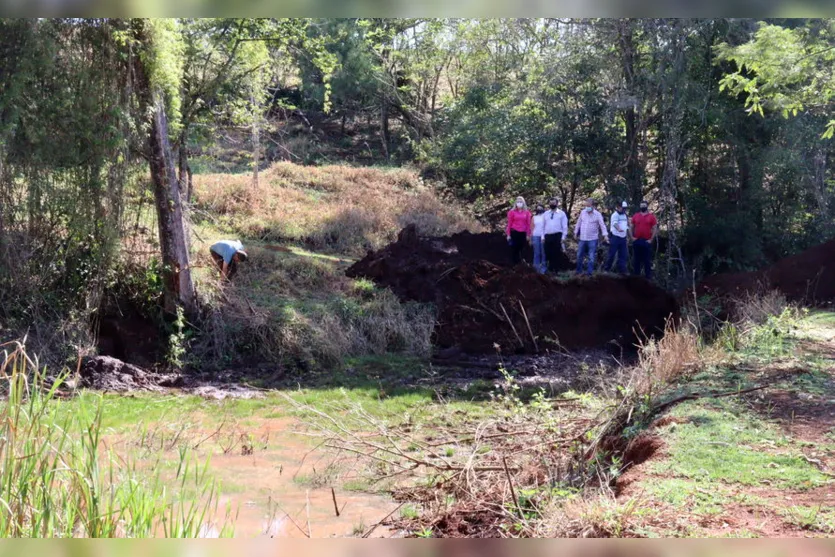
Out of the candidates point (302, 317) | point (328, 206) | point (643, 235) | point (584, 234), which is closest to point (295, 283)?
point (302, 317)

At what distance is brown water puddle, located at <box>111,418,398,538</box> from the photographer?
6.47 meters

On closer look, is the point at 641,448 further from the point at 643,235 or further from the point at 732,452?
the point at 643,235

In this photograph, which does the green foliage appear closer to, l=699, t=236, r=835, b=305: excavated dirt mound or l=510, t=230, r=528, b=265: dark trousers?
l=510, t=230, r=528, b=265: dark trousers

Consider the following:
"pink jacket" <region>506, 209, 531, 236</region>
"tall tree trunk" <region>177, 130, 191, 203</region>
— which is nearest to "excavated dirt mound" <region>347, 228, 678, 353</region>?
"pink jacket" <region>506, 209, 531, 236</region>

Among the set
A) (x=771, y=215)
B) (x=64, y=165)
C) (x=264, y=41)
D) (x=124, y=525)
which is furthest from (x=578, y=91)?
(x=124, y=525)

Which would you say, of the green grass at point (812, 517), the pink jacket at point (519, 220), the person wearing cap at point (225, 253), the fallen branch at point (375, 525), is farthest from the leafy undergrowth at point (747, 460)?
the person wearing cap at point (225, 253)

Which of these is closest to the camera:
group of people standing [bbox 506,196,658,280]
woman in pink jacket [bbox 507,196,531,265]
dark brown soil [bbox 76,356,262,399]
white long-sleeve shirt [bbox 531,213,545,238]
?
dark brown soil [bbox 76,356,262,399]

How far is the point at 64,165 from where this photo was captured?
13.1m

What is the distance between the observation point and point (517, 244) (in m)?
19.2

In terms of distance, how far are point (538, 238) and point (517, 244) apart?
0.69 meters

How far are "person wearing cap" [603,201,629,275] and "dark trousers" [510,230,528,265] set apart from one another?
2062 mm

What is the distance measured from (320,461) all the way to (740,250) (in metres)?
16.1

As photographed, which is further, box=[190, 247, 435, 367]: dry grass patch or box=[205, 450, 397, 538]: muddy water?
box=[190, 247, 435, 367]: dry grass patch

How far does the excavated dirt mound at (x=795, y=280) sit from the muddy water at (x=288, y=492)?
1099 cm
